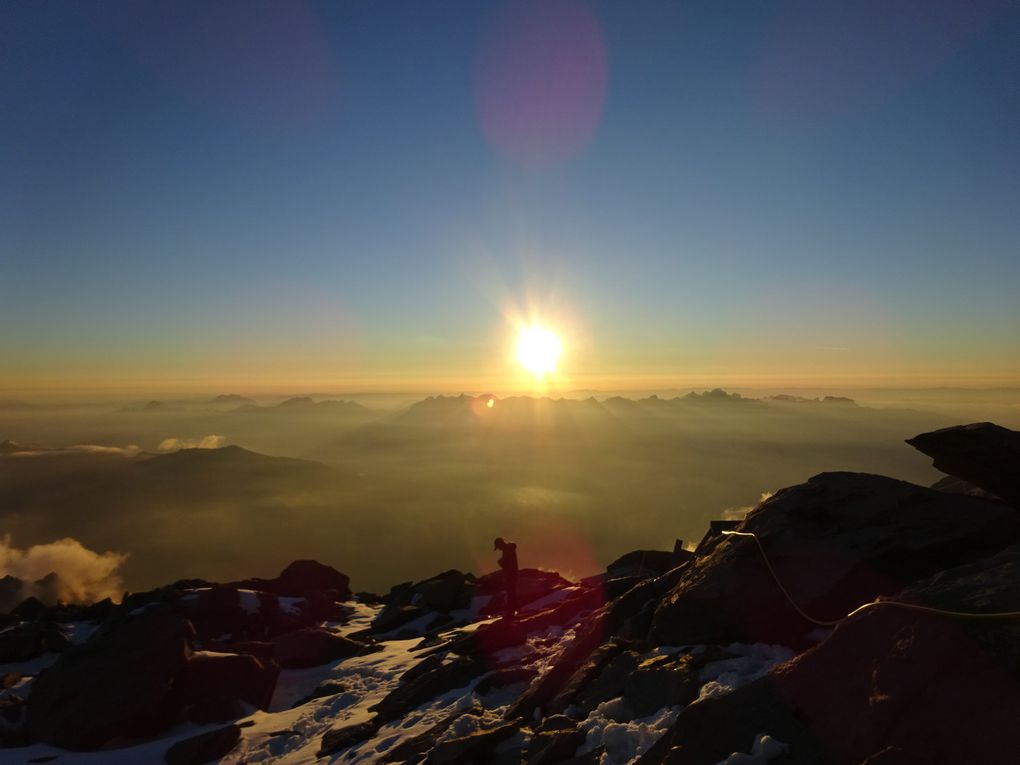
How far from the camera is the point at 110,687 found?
16953 millimetres

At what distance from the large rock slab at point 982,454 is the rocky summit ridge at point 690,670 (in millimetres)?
31

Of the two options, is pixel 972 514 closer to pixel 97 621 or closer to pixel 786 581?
pixel 786 581

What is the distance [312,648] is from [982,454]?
21818 millimetres

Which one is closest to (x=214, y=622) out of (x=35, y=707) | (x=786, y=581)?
(x=35, y=707)

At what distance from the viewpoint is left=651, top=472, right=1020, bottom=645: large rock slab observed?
9.01 metres

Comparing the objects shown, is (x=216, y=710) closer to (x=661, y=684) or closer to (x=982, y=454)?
(x=661, y=684)

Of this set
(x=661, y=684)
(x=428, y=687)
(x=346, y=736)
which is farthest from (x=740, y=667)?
(x=346, y=736)

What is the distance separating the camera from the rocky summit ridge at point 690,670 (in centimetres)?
569

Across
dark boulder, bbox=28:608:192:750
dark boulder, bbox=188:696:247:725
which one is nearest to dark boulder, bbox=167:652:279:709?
dark boulder, bbox=188:696:247:725

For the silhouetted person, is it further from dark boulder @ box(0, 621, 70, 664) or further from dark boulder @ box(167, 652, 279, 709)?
dark boulder @ box(0, 621, 70, 664)

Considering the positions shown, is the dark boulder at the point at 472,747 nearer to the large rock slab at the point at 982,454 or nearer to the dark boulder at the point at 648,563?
the large rock slab at the point at 982,454

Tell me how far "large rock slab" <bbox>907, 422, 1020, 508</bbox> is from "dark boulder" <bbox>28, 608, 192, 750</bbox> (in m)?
20.9

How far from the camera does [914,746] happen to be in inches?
200

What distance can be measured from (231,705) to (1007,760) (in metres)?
19.1
